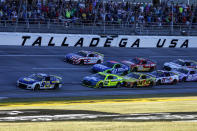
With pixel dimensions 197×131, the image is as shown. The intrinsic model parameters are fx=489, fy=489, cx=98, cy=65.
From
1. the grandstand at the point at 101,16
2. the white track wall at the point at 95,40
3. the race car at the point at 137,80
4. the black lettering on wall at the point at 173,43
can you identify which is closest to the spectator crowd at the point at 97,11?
the grandstand at the point at 101,16

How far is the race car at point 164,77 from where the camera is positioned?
3581 centimetres

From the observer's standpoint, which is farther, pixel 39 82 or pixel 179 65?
pixel 179 65

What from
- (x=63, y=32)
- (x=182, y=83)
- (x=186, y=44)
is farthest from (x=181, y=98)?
(x=186, y=44)

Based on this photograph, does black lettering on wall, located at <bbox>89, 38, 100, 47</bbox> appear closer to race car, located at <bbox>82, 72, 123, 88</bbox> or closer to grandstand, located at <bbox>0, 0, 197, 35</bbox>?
grandstand, located at <bbox>0, 0, 197, 35</bbox>

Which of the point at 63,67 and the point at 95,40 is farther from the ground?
the point at 95,40

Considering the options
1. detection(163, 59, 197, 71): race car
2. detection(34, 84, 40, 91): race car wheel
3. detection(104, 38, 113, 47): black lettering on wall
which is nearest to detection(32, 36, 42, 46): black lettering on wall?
detection(104, 38, 113, 47): black lettering on wall

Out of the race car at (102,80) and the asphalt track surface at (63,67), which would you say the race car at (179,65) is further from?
the race car at (102,80)

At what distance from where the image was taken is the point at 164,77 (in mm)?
36094

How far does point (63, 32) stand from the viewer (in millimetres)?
42781

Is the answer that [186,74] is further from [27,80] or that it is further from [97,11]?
[27,80]

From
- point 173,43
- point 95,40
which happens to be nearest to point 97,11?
point 95,40

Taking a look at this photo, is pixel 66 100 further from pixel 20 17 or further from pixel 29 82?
pixel 20 17

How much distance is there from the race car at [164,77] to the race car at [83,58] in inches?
219

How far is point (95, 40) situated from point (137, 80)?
11126mm
